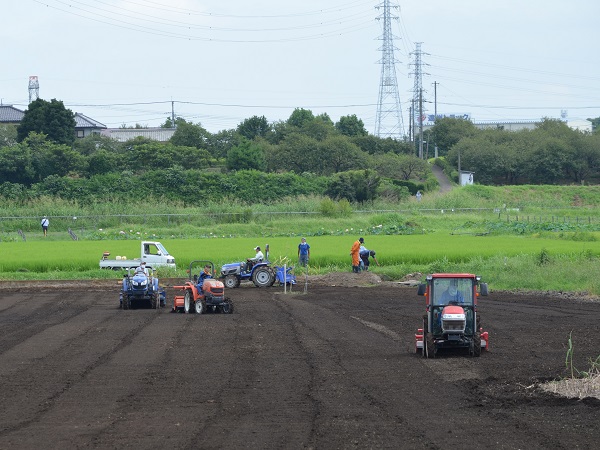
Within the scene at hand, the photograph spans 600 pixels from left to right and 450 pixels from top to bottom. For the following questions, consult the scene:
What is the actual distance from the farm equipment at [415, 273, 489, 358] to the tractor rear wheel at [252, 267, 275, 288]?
1683 cm

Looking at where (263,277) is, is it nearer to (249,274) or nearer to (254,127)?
(249,274)

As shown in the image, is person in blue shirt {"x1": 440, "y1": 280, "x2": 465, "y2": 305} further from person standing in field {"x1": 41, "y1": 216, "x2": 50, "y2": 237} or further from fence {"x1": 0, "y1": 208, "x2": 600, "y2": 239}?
person standing in field {"x1": 41, "y1": 216, "x2": 50, "y2": 237}

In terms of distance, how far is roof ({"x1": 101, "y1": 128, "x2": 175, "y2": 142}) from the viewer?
111 m

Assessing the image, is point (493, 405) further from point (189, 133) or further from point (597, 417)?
point (189, 133)

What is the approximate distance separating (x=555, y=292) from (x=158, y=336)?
53.1 feet

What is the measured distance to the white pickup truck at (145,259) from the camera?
126 feet

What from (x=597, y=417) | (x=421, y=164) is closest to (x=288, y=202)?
(x=421, y=164)

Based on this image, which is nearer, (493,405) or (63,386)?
(493,405)

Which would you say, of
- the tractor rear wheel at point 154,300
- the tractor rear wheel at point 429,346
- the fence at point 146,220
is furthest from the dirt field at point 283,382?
the fence at point 146,220

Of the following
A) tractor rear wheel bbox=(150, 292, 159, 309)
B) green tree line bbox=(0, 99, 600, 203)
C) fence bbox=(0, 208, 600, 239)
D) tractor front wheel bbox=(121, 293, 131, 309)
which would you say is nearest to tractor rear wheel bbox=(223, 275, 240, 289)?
tractor rear wheel bbox=(150, 292, 159, 309)

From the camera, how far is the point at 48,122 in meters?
88.7

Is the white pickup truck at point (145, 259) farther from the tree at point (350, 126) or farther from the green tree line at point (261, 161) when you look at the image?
the tree at point (350, 126)

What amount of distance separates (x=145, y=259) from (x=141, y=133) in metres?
78.4

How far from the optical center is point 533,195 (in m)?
87.1
